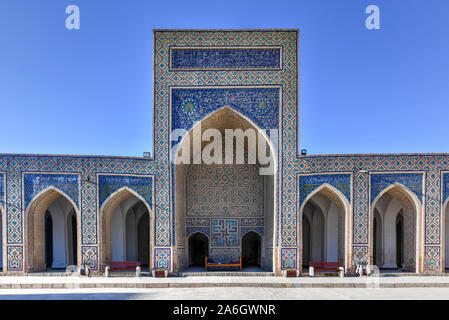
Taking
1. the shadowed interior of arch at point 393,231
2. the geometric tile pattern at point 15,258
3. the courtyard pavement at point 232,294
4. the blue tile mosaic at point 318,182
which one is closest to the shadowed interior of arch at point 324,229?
the blue tile mosaic at point 318,182

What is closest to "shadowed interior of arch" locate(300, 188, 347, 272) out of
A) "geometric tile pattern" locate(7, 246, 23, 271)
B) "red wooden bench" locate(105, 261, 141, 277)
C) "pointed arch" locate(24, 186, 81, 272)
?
"red wooden bench" locate(105, 261, 141, 277)

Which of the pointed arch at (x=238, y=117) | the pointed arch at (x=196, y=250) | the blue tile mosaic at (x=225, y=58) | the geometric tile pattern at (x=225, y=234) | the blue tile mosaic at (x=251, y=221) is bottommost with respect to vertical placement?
the pointed arch at (x=196, y=250)

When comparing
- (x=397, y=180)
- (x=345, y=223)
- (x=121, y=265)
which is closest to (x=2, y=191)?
(x=121, y=265)

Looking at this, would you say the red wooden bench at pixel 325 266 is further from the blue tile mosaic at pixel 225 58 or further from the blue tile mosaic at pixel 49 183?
the blue tile mosaic at pixel 49 183

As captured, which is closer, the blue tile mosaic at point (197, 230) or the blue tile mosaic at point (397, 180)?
the blue tile mosaic at point (397, 180)

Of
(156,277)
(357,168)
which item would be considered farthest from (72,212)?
(357,168)

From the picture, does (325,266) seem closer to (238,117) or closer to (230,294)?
(230,294)

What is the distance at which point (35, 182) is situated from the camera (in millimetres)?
8117

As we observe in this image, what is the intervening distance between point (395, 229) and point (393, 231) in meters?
0.12

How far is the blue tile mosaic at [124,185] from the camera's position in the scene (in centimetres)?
827

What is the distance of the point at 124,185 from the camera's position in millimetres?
8344

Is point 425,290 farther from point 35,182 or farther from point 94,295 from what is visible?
point 35,182

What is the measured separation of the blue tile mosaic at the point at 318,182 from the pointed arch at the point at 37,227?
6.79 m

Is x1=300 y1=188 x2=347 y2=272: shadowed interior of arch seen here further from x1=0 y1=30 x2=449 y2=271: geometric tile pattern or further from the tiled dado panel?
the tiled dado panel
